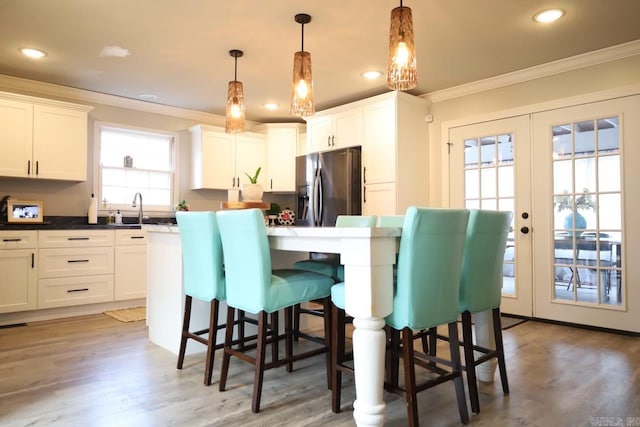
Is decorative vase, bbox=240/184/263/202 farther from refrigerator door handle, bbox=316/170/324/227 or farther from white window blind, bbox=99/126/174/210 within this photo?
white window blind, bbox=99/126/174/210

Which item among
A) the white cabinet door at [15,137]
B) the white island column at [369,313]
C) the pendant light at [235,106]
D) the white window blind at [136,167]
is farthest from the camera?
the white window blind at [136,167]

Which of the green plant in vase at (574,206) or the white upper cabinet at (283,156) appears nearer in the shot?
the green plant in vase at (574,206)

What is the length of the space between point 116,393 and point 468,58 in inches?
144

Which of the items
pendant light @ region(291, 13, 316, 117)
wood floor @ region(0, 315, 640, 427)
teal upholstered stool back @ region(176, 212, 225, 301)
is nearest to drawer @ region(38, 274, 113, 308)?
wood floor @ region(0, 315, 640, 427)

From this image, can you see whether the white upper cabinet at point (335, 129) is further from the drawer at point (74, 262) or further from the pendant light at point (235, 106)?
the drawer at point (74, 262)

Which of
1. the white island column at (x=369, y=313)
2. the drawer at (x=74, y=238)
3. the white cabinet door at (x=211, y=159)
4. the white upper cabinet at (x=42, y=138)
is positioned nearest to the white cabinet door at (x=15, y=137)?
the white upper cabinet at (x=42, y=138)

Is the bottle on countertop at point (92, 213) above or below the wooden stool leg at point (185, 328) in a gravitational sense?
above

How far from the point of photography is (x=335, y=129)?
16.6ft

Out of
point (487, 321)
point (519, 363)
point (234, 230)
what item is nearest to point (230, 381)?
point (234, 230)

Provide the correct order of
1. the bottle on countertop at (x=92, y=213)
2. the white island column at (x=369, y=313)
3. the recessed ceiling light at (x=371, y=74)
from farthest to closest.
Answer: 1. the bottle on countertop at (x=92, y=213)
2. the recessed ceiling light at (x=371, y=74)
3. the white island column at (x=369, y=313)

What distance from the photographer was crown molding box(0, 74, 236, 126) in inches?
170

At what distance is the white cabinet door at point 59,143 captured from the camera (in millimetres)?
4227

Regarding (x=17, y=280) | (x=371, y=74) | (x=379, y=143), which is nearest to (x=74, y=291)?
(x=17, y=280)

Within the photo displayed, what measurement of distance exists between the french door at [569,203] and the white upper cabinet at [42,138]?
413 cm
